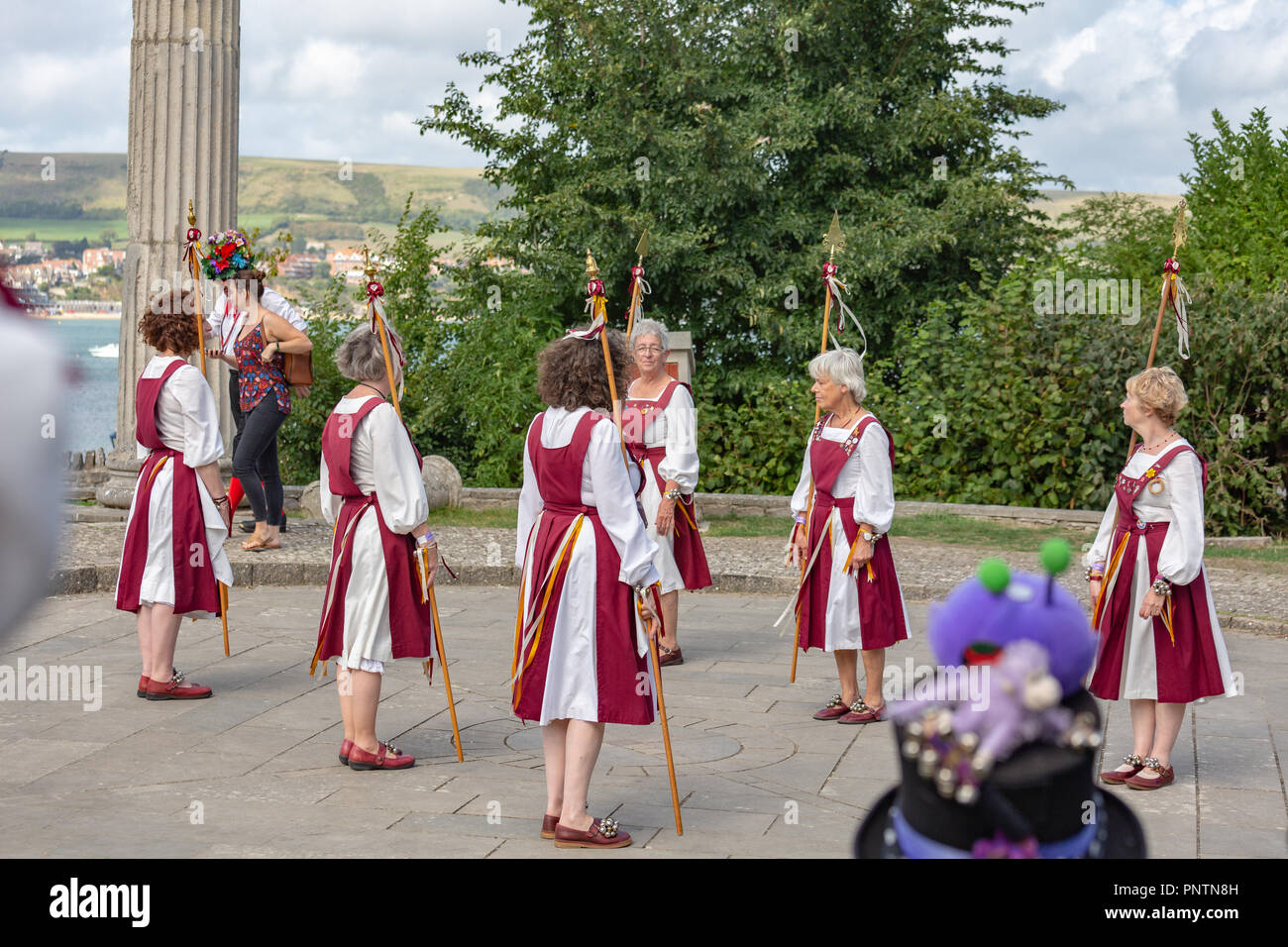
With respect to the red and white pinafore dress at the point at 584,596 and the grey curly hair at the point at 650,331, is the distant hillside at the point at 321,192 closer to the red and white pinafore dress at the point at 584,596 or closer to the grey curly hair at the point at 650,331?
the grey curly hair at the point at 650,331

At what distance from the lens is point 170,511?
21.4 ft

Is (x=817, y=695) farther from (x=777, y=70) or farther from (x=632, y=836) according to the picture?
(x=777, y=70)

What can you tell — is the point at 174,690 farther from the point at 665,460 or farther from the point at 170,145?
the point at 170,145

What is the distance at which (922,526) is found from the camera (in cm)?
1197

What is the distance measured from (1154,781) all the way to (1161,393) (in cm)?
155

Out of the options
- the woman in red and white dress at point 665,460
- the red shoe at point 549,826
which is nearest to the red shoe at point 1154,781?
the red shoe at point 549,826

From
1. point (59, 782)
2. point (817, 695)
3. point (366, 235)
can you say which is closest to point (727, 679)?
point (817, 695)

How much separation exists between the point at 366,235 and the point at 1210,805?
42.3 feet

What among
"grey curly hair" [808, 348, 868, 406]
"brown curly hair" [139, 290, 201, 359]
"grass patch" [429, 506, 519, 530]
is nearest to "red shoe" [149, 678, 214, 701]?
"brown curly hair" [139, 290, 201, 359]

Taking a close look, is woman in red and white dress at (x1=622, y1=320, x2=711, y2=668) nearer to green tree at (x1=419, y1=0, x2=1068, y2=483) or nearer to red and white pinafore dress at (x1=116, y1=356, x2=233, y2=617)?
red and white pinafore dress at (x1=116, y1=356, x2=233, y2=617)

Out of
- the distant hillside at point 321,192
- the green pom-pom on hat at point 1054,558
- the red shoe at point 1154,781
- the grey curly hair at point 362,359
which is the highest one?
the distant hillside at point 321,192

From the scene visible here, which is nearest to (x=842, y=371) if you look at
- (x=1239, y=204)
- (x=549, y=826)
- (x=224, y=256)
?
(x=549, y=826)

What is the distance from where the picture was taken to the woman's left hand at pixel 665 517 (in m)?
7.29

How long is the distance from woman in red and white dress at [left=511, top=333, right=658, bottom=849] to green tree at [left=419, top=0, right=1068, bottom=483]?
10.3 m
